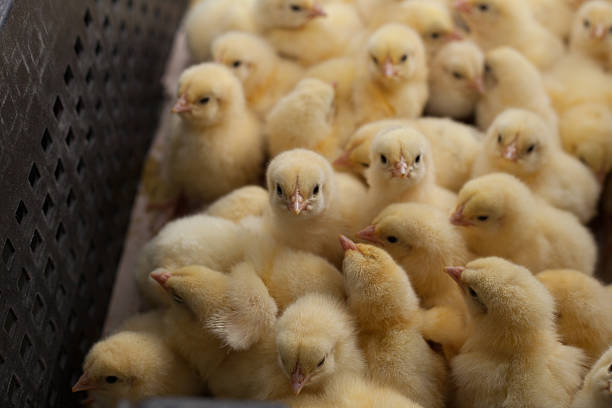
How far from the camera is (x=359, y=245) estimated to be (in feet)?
5.29

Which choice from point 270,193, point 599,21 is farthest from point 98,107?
point 599,21

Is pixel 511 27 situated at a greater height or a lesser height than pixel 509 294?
greater

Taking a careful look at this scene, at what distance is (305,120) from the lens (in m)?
2.05

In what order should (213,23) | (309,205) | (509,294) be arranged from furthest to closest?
(213,23) < (309,205) < (509,294)

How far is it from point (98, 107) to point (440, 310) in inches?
45.1

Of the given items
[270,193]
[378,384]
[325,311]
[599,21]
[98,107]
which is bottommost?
[378,384]

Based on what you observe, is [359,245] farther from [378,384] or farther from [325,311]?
[378,384]

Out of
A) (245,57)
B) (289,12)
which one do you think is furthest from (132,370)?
(289,12)

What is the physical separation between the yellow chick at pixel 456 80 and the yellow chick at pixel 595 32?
385 millimetres

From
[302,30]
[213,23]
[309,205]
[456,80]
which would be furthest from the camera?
[213,23]

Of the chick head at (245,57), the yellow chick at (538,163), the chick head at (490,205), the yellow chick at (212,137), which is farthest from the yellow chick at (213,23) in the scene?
the chick head at (490,205)

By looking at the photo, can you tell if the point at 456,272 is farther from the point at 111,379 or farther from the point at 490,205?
the point at 111,379

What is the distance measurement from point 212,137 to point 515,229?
0.95 m

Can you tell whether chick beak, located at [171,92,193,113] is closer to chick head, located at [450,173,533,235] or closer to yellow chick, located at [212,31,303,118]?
yellow chick, located at [212,31,303,118]
